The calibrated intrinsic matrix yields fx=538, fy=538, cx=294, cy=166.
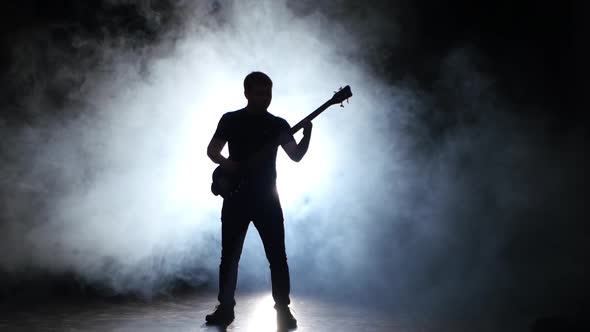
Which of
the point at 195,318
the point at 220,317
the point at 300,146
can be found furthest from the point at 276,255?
the point at 195,318

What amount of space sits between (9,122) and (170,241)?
1.88 metres

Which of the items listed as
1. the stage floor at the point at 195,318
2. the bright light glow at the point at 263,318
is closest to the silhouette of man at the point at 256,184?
the bright light glow at the point at 263,318

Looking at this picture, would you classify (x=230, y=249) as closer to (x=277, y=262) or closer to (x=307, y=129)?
(x=277, y=262)

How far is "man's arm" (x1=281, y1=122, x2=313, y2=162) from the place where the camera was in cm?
299

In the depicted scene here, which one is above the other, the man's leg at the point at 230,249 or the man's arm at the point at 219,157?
the man's arm at the point at 219,157

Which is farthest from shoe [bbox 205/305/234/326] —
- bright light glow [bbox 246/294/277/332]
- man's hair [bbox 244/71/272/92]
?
man's hair [bbox 244/71/272/92]

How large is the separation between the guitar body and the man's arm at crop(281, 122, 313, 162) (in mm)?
327

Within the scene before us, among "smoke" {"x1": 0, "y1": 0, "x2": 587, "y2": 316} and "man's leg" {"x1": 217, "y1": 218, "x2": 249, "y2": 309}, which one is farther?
"smoke" {"x1": 0, "y1": 0, "x2": 587, "y2": 316}

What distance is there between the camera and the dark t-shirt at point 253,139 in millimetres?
3002

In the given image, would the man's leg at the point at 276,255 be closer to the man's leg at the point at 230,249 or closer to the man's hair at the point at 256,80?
the man's leg at the point at 230,249

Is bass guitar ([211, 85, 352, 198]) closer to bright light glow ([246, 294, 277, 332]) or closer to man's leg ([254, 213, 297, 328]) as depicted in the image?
man's leg ([254, 213, 297, 328])

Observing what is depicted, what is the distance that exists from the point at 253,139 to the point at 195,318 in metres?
1.26

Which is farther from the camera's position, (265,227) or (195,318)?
(195,318)

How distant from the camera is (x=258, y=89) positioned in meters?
2.99
